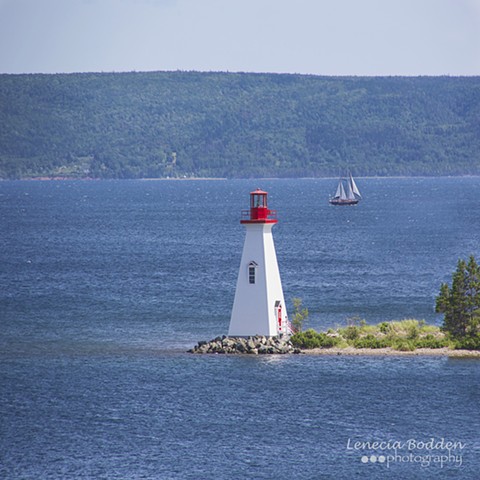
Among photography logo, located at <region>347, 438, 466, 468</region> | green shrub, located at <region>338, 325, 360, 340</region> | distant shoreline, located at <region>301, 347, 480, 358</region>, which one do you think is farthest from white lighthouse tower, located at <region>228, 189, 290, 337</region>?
photography logo, located at <region>347, 438, 466, 468</region>

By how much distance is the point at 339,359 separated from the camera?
52000 millimetres

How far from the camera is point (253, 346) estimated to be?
51938 millimetres

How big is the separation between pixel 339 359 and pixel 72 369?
33.2ft

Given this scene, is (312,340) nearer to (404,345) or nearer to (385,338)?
(385,338)

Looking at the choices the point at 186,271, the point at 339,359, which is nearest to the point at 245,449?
the point at 339,359

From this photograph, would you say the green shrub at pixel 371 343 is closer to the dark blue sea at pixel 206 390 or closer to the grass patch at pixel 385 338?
the grass patch at pixel 385 338

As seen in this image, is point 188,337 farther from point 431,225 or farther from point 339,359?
point 431,225

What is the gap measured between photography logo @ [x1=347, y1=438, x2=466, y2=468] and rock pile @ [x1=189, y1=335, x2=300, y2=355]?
11.1 meters

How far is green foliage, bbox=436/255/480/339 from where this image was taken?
2130 inches

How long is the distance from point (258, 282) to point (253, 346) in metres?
2.55

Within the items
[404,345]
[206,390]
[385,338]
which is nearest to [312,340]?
[385,338]

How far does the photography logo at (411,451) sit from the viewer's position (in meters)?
39.1

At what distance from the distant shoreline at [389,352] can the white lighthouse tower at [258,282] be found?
88.9 inches

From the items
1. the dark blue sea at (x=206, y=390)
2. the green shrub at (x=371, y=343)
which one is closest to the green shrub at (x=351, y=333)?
the green shrub at (x=371, y=343)
